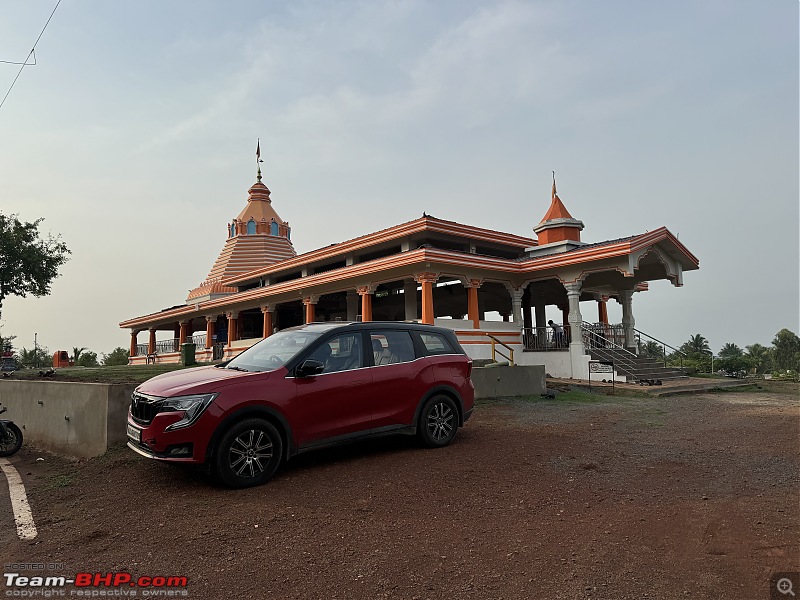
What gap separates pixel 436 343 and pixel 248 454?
2988mm

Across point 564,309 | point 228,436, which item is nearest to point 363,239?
point 564,309

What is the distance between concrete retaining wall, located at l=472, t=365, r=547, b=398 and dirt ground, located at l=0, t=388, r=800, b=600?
16.7 ft

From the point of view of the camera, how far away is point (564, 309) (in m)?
29.7

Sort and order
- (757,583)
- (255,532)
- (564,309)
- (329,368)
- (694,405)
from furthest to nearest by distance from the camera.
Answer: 1. (564,309)
2. (694,405)
3. (329,368)
4. (255,532)
5. (757,583)

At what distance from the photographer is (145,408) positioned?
5.52 meters

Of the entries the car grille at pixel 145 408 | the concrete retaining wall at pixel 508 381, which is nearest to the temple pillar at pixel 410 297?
the concrete retaining wall at pixel 508 381

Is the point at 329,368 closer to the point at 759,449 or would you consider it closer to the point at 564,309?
the point at 759,449

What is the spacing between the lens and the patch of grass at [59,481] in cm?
624

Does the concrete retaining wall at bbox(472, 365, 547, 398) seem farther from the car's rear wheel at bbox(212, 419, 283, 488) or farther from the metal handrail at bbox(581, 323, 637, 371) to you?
the car's rear wheel at bbox(212, 419, 283, 488)

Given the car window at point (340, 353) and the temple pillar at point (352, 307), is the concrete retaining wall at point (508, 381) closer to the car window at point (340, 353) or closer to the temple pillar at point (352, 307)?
the car window at point (340, 353)

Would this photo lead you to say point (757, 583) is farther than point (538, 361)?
No

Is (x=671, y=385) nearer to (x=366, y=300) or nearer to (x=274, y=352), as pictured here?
(x=366, y=300)

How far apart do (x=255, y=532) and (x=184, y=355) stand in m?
16.3

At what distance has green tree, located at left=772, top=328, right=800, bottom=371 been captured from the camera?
4597 centimetres
